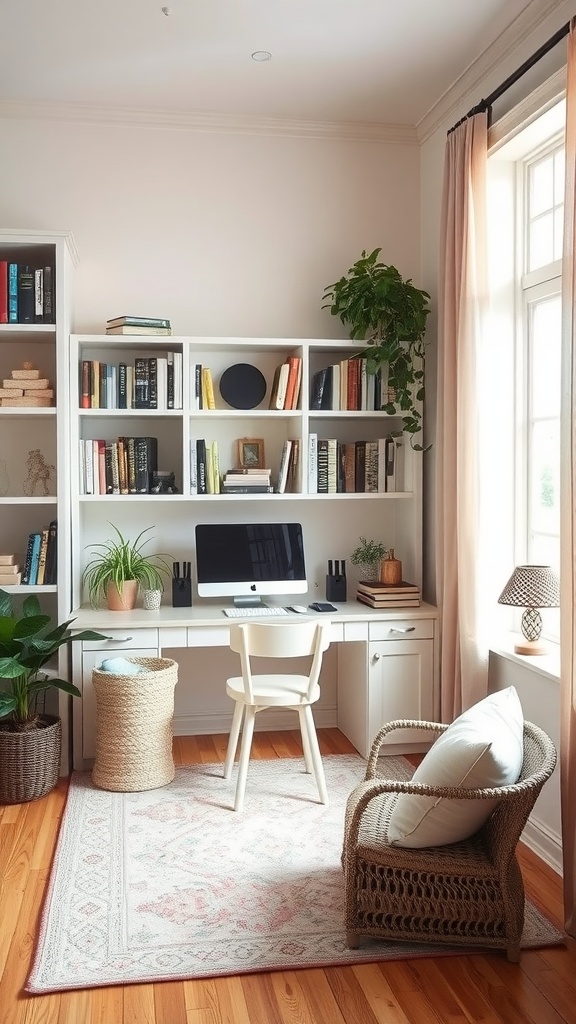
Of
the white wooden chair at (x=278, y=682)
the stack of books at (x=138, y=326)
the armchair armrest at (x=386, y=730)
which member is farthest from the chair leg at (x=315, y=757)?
the stack of books at (x=138, y=326)

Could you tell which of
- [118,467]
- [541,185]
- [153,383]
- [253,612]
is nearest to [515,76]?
[541,185]

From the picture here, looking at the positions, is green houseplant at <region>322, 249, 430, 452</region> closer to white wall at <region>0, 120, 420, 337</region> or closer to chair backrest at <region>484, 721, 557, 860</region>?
white wall at <region>0, 120, 420, 337</region>

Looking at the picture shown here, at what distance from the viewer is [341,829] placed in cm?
330

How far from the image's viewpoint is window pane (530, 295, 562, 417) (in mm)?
3479

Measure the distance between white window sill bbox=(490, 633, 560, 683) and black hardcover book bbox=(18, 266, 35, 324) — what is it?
2.40 meters

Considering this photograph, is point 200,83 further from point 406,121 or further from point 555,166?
point 555,166

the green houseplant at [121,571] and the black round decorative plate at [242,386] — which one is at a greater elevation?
the black round decorative plate at [242,386]

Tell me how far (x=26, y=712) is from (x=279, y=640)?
3.83 ft

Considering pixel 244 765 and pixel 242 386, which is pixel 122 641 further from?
pixel 242 386

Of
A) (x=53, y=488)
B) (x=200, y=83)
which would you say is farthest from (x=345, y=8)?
(x=53, y=488)

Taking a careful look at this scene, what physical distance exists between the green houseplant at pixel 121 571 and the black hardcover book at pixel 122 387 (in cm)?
63

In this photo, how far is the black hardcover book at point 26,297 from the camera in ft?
12.8

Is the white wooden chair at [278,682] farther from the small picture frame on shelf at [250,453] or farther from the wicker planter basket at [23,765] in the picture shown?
the small picture frame on shelf at [250,453]

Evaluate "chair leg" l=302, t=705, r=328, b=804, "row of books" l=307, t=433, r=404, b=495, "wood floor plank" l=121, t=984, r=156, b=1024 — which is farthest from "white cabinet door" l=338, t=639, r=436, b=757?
"wood floor plank" l=121, t=984, r=156, b=1024
